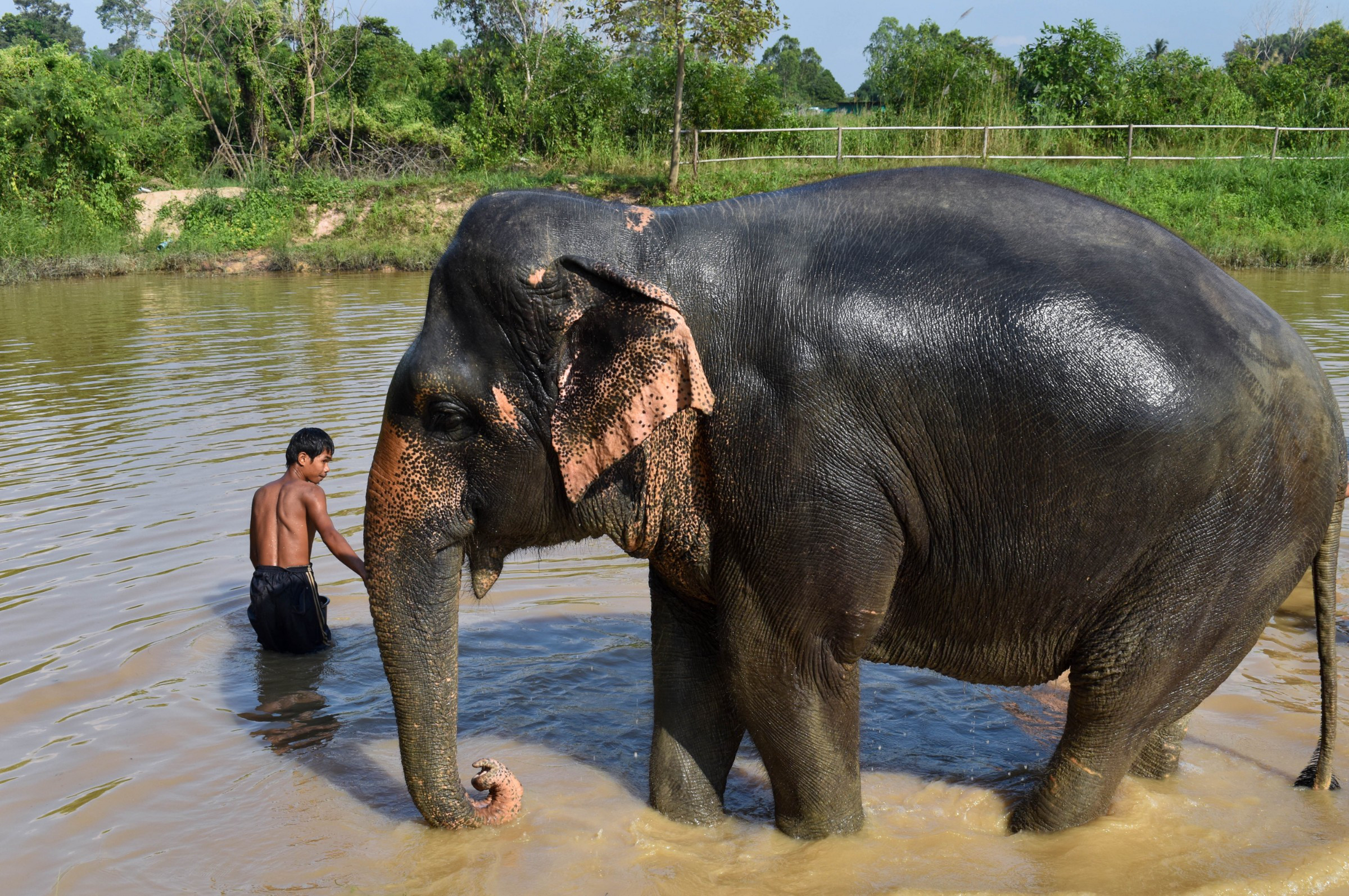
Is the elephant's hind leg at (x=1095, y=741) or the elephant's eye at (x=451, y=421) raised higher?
the elephant's eye at (x=451, y=421)

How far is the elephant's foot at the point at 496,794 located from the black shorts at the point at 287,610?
6.41 feet

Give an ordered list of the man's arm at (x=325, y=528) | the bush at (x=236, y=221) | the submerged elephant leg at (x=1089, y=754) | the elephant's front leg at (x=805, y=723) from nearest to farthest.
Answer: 1. the elephant's front leg at (x=805, y=723)
2. the submerged elephant leg at (x=1089, y=754)
3. the man's arm at (x=325, y=528)
4. the bush at (x=236, y=221)

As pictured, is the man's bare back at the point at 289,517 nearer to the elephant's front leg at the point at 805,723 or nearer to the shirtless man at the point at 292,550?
the shirtless man at the point at 292,550

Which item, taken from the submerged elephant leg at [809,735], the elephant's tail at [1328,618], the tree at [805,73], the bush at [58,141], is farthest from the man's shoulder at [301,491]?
the tree at [805,73]

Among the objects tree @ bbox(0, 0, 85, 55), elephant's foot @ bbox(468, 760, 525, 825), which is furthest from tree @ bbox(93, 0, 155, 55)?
elephant's foot @ bbox(468, 760, 525, 825)

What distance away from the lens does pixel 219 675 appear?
5109mm

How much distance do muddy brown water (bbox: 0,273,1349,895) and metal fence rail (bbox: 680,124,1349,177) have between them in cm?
2035

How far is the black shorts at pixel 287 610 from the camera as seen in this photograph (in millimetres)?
5215

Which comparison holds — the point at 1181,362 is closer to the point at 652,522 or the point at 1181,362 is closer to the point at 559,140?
the point at 652,522

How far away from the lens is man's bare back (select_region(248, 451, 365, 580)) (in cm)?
529

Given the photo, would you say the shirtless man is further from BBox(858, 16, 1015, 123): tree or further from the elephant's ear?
BBox(858, 16, 1015, 123): tree

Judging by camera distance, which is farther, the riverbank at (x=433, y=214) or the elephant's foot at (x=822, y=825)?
the riverbank at (x=433, y=214)

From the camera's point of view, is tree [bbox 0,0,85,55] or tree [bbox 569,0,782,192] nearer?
tree [bbox 569,0,782,192]

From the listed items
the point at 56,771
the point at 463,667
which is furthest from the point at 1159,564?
the point at 56,771
